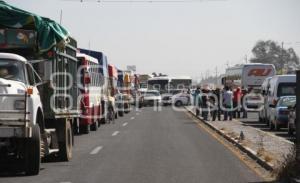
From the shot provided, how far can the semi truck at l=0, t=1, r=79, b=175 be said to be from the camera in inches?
518

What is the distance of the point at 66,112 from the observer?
55.8ft

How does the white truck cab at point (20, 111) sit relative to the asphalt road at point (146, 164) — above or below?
above

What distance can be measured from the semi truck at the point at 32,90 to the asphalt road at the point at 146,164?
59 cm

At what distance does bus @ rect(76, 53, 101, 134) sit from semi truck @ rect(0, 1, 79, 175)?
26.8 ft

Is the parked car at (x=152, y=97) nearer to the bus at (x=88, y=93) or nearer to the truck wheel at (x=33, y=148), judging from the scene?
the bus at (x=88, y=93)

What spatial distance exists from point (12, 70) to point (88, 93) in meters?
12.6

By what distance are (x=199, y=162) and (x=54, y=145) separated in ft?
11.5

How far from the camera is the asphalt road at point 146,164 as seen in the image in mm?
13570

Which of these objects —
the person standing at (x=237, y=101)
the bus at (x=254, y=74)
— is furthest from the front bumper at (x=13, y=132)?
the bus at (x=254, y=74)

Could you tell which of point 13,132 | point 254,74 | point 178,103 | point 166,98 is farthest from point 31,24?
point 166,98

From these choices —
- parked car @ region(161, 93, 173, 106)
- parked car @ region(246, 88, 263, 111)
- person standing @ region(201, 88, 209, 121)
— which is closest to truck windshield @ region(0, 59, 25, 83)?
person standing @ region(201, 88, 209, 121)

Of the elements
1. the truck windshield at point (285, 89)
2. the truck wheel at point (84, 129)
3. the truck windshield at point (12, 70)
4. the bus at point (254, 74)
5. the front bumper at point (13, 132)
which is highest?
the bus at point (254, 74)

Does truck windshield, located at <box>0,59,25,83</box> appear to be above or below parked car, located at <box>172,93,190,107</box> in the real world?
above

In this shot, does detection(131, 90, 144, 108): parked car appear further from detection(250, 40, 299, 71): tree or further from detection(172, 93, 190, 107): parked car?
detection(250, 40, 299, 71): tree
